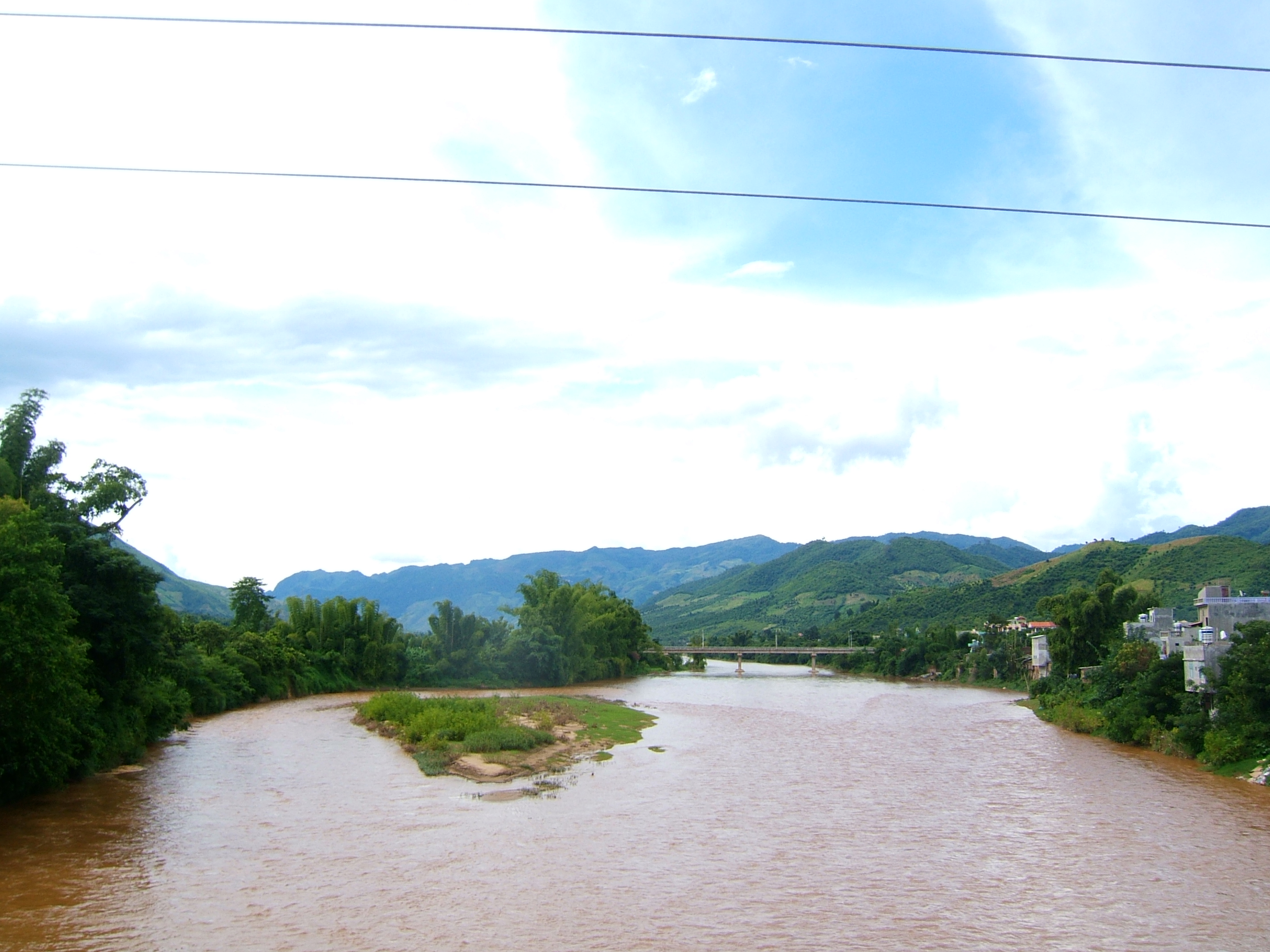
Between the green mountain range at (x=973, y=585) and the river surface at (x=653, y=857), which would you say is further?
the green mountain range at (x=973, y=585)

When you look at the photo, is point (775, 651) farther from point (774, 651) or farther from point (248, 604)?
point (248, 604)

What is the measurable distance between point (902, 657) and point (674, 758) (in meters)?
58.9

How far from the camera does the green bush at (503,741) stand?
2642 centimetres

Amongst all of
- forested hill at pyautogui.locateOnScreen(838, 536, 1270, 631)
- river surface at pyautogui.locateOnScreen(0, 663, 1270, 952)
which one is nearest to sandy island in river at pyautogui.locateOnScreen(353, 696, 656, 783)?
river surface at pyautogui.locateOnScreen(0, 663, 1270, 952)

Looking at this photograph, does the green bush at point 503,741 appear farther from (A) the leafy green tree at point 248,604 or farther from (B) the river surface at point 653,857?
(A) the leafy green tree at point 248,604

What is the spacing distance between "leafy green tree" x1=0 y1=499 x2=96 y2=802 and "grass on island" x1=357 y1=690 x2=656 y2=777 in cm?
896

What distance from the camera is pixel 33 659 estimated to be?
1623cm

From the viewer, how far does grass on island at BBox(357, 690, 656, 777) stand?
26.5 m

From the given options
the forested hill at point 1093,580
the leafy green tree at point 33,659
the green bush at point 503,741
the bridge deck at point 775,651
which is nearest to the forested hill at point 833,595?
the forested hill at point 1093,580

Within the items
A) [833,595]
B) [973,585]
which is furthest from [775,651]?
[833,595]

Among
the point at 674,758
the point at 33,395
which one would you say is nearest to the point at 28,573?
the point at 33,395

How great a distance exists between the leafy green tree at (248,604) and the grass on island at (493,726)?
23306mm

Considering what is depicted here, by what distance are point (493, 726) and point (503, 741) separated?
2.47 m

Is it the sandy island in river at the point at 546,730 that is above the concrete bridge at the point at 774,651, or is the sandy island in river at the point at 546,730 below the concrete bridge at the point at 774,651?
above
